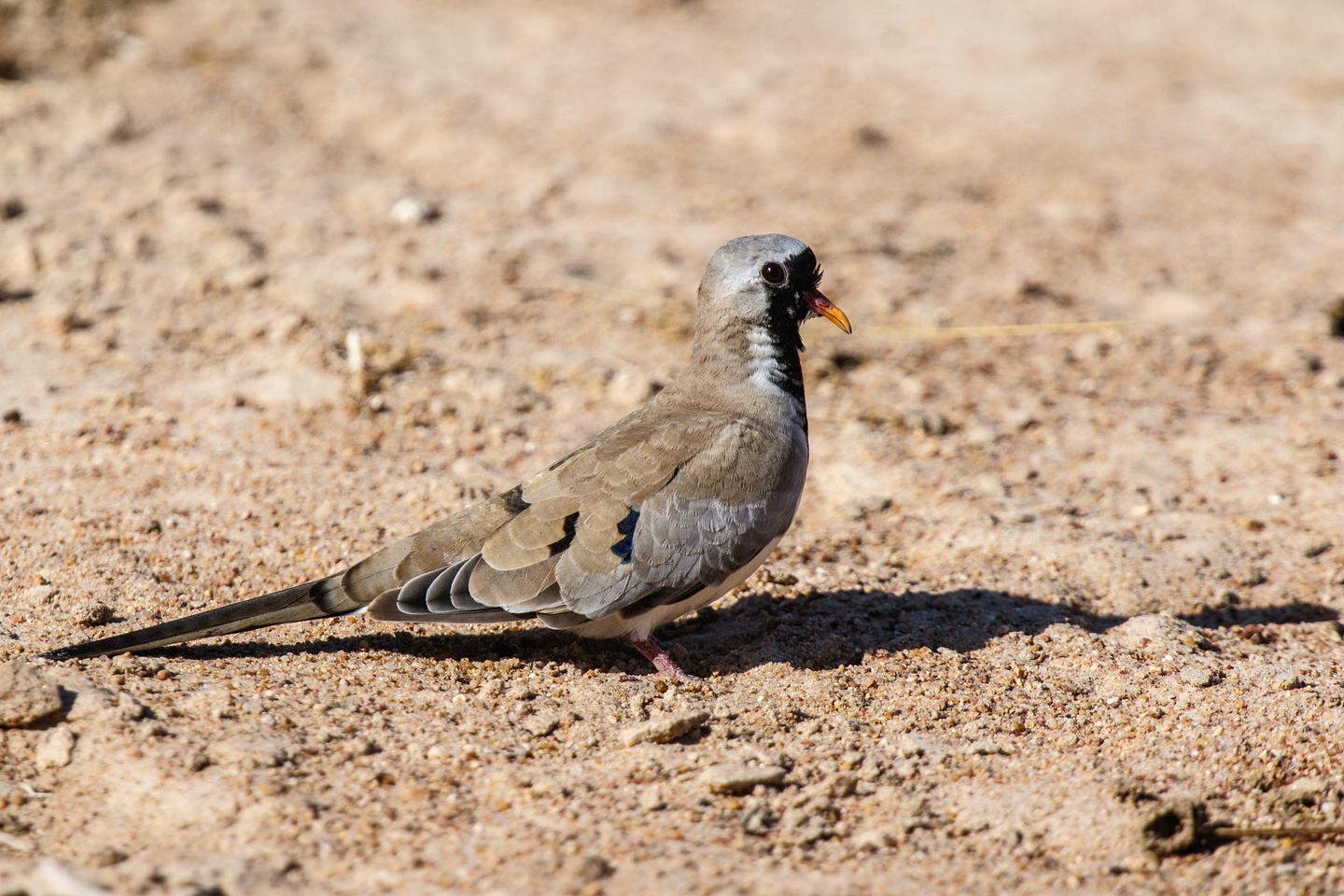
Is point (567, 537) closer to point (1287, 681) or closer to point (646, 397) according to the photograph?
point (646, 397)

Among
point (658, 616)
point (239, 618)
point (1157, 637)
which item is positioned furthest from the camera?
point (1157, 637)

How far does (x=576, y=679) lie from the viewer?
4293 millimetres

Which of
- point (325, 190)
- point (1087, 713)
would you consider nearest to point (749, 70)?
point (325, 190)

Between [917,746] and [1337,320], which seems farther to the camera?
[1337,320]

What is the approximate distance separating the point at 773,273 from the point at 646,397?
169 cm

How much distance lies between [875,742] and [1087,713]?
739 millimetres

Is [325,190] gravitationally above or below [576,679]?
above

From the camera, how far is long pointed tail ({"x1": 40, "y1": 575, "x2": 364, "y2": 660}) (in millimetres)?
3996

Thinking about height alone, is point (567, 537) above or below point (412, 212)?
below

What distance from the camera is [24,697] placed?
3.65 metres

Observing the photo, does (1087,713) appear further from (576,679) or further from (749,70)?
(749,70)

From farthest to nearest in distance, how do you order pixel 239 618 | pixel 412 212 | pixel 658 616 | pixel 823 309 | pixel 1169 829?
1. pixel 412 212
2. pixel 823 309
3. pixel 658 616
4. pixel 239 618
5. pixel 1169 829

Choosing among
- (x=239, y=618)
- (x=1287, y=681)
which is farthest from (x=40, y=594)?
(x=1287, y=681)

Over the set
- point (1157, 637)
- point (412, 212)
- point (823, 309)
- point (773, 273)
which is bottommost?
point (1157, 637)
